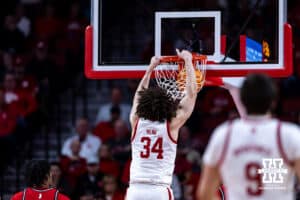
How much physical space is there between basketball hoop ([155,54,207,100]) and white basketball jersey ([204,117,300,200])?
3626 millimetres

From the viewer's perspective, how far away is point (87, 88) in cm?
1616

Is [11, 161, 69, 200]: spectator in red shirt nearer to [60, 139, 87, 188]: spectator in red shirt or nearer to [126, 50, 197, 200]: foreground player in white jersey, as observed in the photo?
[126, 50, 197, 200]: foreground player in white jersey

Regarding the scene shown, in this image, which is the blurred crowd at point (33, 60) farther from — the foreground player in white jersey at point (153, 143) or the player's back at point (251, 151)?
the player's back at point (251, 151)

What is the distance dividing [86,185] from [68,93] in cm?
340

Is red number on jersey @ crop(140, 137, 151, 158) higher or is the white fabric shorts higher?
red number on jersey @ crop(140, 137, 151, 158)

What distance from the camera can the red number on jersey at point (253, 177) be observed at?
19.0 ft

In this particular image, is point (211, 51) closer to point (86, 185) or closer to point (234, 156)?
point (86, 185)

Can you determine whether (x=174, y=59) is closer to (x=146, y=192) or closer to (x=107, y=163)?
(x=146, y=192)

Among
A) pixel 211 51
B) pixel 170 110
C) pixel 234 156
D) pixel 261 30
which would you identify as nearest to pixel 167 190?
pixel 170 110

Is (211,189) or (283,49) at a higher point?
(283,49)

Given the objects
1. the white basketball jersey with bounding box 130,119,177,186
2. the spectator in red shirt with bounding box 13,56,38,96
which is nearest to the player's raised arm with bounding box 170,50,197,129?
the white basketball jersey with bounding box 130,119,177,186

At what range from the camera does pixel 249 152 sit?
5797mm

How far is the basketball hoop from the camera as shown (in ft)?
31.2

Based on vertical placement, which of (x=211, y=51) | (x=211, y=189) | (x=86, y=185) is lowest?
(x=86, y=185)
